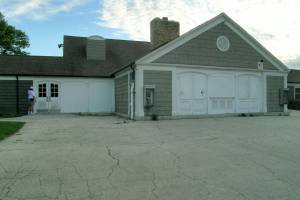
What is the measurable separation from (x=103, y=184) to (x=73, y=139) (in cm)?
435

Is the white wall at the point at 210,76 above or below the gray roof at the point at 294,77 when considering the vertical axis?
below

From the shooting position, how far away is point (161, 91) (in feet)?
48.7

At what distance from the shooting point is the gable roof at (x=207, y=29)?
1461 centimetres

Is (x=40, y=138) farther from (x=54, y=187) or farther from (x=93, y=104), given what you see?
(x=93, y=104)

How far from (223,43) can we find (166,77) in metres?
4.21

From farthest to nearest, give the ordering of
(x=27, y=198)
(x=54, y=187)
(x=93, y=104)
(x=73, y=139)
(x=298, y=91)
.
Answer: (x=298, y=91) → (x=93, y=104) → (x=73, y=139) → (x=54, y=187) → (x=27, y=198)

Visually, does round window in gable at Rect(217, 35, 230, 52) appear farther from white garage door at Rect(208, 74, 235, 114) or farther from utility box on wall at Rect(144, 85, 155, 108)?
utility box on wall at Rect(144, 85, 155, 108)

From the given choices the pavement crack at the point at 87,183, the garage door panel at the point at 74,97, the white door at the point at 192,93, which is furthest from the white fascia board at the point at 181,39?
the pavement crack at the point at 87,183

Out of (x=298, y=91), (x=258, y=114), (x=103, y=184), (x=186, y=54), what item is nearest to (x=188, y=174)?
(x=103, y=184)

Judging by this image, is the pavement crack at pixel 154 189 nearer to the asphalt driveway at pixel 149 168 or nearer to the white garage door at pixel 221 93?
the asphalt driveway at pixel 149 168

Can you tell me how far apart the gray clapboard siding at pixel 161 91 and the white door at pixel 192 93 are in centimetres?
64

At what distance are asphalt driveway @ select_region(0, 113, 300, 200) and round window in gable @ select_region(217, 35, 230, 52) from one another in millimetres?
8643

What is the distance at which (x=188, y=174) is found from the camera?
502 cm

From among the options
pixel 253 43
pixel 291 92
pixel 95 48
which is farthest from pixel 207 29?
pixel 291 92
